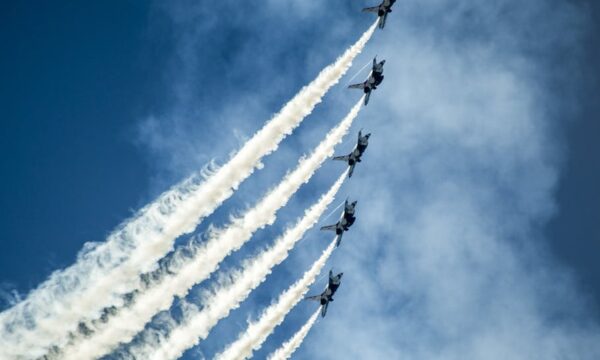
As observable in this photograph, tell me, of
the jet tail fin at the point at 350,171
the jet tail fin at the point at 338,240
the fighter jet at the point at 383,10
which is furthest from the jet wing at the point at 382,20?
the jet tail fin at the point at 338,240

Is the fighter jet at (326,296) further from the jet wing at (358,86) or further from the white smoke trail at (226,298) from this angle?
the jet wing at (358,86)

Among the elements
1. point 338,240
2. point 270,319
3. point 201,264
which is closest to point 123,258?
point 201,264

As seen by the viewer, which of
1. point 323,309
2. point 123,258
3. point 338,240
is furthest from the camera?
point 323,309

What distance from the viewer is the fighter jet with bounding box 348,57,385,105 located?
79062 millimetres

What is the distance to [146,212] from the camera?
59625mm

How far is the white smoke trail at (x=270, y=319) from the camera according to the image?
63.9 meters

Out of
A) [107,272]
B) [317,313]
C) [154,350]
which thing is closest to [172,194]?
[107,272]

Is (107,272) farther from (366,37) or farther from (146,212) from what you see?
(366,37)

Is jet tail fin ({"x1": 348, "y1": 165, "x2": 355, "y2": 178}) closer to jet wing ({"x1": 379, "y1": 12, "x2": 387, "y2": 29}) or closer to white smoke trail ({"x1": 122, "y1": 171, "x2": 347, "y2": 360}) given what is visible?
white smoke trail ({"x1": 122, "y1": 171, "x2": 347, "y2": 360})

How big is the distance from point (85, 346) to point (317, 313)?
28509 mm

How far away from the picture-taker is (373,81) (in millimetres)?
79375

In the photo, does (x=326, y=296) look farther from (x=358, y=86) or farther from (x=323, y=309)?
(x=358, y=86)

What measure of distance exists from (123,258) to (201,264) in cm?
675

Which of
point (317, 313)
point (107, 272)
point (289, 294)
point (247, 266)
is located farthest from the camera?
point (317, 313)
